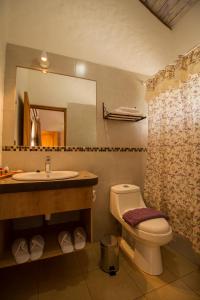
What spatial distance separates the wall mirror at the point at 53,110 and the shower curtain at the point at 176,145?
73cm

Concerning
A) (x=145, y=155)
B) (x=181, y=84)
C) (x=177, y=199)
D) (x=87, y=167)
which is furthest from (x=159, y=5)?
(x=177, y=199)

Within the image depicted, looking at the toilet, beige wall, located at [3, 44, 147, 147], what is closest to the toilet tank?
the toilet

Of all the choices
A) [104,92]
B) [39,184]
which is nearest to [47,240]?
[39,184]

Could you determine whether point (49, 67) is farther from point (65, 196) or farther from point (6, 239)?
point (6, 239)

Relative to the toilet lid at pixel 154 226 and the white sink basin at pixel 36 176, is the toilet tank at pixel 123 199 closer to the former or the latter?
the toilet lid at pixel 154 226

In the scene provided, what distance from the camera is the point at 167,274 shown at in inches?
51.6

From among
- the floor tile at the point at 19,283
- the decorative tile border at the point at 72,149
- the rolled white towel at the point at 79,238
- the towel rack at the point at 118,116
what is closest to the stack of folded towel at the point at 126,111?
the towel rack at the point at 118,116

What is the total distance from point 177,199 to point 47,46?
2.04 metres

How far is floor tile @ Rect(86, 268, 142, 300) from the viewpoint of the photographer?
111cm

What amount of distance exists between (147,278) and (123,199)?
667 millimetres

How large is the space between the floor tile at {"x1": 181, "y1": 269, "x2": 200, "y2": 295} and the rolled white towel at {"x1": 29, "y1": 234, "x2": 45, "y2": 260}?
3.86 ft

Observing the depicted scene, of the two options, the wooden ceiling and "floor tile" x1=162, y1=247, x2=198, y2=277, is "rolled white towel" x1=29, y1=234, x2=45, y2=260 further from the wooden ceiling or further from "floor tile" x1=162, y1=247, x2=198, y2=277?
the wooden ceiling

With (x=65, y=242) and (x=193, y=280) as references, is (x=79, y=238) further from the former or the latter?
(x=193, y=280)

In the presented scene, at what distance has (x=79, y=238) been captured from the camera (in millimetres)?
1278
